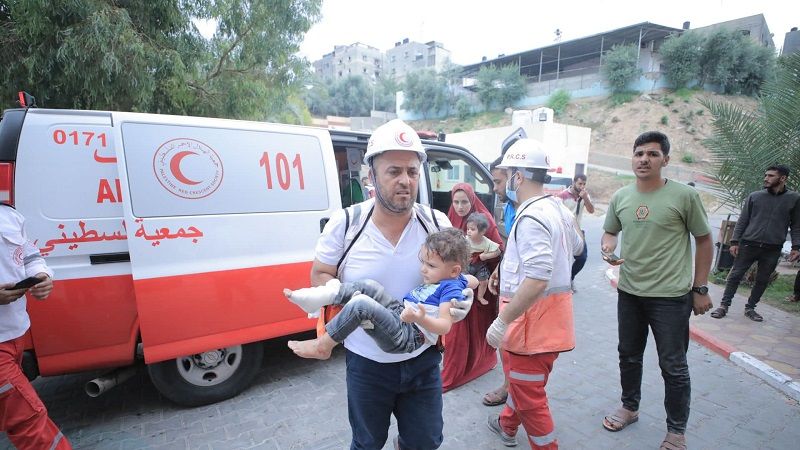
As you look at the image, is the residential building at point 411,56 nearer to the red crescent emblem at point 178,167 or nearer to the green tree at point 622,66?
the green tree at point 622,66

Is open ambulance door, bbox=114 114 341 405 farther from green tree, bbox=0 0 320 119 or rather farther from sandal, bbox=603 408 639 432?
green tree, bbox=0 0 320 119

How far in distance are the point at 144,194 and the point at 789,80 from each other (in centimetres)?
776

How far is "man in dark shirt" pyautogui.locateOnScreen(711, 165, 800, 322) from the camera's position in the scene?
4754mm

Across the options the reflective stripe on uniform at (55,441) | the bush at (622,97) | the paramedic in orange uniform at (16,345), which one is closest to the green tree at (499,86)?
the bush at (622,97)

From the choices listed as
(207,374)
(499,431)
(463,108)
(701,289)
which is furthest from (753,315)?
(463,108)

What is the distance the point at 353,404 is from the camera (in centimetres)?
178

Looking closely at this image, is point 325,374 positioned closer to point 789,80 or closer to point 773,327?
point 773,327

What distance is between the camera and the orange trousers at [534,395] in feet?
7.00

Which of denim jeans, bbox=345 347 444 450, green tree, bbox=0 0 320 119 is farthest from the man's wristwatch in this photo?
green tree, bbox=0 0 320 119

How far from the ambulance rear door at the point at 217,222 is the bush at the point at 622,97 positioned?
4708cm

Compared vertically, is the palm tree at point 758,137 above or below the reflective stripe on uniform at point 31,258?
above

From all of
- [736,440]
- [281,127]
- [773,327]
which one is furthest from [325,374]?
[773,327]

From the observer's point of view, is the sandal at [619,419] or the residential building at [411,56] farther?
the residential building at [411,56]

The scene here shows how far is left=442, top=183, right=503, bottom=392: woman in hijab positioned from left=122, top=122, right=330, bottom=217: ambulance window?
3.86 feet
